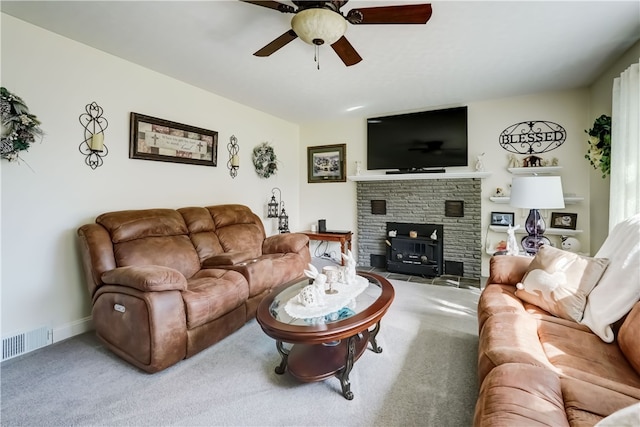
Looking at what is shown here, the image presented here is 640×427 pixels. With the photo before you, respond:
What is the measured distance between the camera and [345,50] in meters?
2.16

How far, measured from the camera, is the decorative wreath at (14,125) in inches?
82.4

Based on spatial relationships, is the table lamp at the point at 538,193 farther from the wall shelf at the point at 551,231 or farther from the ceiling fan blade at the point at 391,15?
the ceiling fan blade at the point at 391,15

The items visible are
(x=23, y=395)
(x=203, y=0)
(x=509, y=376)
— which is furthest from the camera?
(x=203, y=0)

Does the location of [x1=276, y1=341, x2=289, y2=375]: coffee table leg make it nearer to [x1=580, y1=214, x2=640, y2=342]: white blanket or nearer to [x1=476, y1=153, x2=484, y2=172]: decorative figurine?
[x1=580, y1=214, x2=640, y2=342]: white blanket

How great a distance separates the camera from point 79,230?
92.6 inches

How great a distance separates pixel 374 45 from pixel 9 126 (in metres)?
2.90

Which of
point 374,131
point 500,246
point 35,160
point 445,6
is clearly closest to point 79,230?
point 35,160

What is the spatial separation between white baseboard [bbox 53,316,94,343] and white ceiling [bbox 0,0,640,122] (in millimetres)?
2430

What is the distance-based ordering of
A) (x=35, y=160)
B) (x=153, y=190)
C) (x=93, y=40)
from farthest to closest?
1. (x=153, y=190)
2. (x=93, y=40)
3. (x=35, y=160)

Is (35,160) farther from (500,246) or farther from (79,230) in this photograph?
(500,246)

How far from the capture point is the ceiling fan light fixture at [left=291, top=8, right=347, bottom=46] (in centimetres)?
172

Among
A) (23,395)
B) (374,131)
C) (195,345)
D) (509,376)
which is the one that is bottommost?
(23,395)

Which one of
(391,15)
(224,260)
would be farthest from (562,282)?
(224,260)

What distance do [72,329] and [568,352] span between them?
3.51 metres
